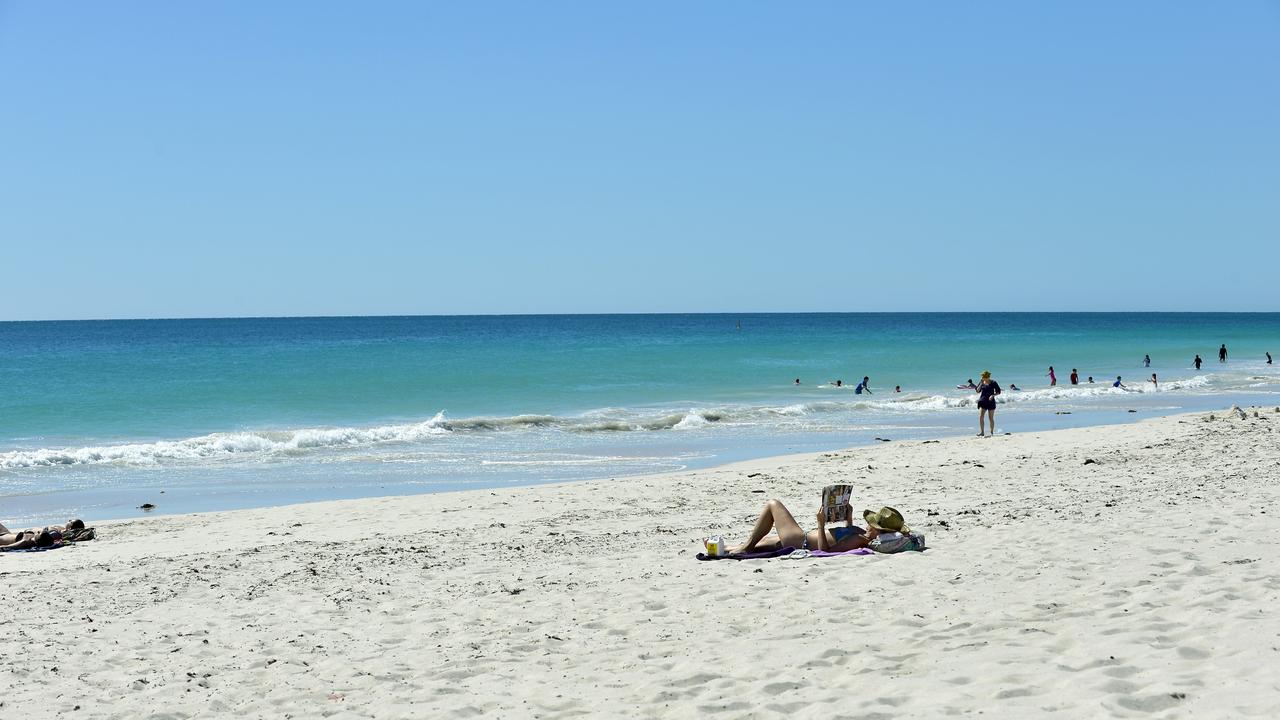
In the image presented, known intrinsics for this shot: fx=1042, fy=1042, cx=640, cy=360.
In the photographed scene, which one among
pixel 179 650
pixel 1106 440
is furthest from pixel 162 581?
pixel 1106 440

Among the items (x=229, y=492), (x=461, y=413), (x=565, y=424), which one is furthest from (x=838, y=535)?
(x=461, y=413)

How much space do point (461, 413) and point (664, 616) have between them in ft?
Answer: 77.3

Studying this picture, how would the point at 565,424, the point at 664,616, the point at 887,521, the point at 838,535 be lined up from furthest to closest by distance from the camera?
1. the point at 565,424
2. the point at 838,535
3. the point at 887,521
4. the point at 664,616

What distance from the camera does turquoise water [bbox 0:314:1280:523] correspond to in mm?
17422

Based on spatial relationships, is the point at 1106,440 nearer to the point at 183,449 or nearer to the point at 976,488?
the point at 976,488

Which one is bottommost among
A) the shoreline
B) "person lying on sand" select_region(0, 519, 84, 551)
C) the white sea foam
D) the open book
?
the shoreline

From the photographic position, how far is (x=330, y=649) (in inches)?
257

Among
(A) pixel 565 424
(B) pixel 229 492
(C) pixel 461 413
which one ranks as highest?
(C) pixel 461 413

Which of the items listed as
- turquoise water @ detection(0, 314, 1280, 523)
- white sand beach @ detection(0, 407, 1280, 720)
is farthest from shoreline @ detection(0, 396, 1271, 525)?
white sand beach @ detection(0, 407, 1280, 720)

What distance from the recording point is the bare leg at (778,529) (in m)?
8.86

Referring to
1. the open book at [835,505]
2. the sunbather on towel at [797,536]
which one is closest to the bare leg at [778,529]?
the sunbather on towel at [797,536]

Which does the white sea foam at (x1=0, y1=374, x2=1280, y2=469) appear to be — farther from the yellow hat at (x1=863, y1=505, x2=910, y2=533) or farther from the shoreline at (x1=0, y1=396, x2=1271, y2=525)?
the yellow hat at (x1=863, y1=505, x2=910, y2=533)

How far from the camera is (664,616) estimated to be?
6.97 meters

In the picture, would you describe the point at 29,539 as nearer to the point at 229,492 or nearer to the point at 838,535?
the point at 229,492
